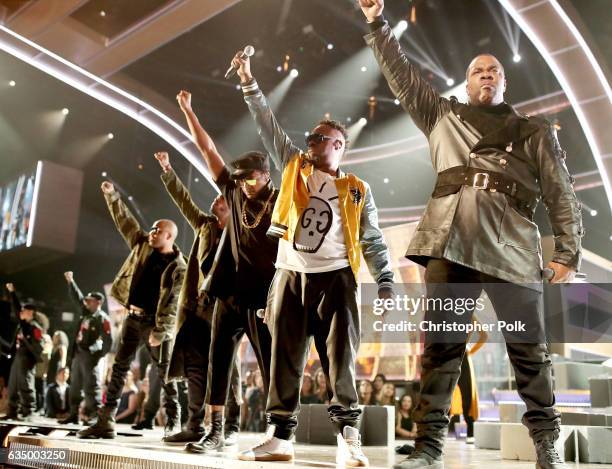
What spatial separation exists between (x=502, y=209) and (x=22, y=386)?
6.05 meters

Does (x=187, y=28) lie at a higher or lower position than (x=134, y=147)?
higher

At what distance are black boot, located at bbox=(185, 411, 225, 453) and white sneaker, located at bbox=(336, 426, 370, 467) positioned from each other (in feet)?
2.58

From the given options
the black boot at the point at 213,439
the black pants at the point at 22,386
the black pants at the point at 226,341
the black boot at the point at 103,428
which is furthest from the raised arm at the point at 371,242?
the black pants at the point at 22,386

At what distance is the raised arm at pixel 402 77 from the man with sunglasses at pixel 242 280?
2.87 ft

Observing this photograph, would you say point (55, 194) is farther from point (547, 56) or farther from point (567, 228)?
point (567, 228)

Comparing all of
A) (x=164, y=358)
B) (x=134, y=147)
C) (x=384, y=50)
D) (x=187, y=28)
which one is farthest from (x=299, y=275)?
(x=134, y=147)

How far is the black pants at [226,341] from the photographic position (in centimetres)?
303

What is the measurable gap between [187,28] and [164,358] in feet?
11.6

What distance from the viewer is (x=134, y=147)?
712cm

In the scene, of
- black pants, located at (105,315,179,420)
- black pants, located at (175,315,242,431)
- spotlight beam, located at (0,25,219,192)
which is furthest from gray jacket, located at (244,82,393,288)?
spotlight beam, located at (0,25,219,192)

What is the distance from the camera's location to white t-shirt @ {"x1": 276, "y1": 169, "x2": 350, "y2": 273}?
2547 mm

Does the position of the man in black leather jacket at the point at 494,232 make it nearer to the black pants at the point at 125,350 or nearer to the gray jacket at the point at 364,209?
the gray jacket at the point at 364,209

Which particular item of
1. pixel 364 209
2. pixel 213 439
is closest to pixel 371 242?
pixel 364 209

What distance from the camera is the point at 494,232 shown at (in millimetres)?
2248
